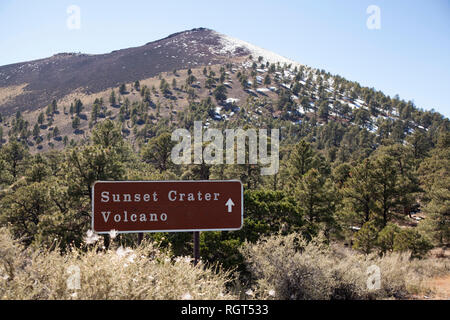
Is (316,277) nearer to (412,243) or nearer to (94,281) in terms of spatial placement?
(94,281)

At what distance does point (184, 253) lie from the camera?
12211 mm

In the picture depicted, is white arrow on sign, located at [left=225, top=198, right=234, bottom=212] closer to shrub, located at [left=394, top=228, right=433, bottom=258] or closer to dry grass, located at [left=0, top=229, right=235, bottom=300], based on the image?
dry grass, located at [left=0, top=229, right=235, bottom=300]

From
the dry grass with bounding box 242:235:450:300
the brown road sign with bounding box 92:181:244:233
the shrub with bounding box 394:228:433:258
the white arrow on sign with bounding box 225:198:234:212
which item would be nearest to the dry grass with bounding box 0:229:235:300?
the brown road sign with bounding box 92:181:244:233

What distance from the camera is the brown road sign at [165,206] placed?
4773 mm

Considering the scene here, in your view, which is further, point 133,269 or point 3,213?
point 3,213

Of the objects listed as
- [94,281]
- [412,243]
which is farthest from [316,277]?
[412,243]

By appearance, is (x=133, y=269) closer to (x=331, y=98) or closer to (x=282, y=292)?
(x=282, y=292)

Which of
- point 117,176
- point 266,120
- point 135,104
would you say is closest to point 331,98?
point 266,120

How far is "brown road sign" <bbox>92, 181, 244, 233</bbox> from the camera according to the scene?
188 inches

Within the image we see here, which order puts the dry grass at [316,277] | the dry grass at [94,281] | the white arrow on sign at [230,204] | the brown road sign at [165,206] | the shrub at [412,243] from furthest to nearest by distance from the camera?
the shrub at [412,243] → the dry grass at [316,277] → the white arrow on sign at [230,204] → the brown road sign at [165,206] → the dry grass at [94,281]

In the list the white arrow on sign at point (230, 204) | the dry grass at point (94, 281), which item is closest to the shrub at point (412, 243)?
the white arrow on sign at point (230, 204)

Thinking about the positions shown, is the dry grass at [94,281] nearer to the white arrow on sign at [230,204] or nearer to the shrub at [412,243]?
the white arrow on sign at [230,204]

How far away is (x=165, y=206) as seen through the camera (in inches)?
192
